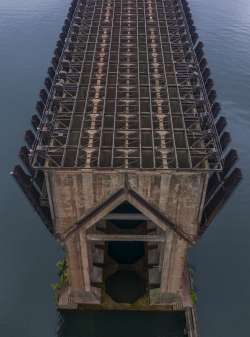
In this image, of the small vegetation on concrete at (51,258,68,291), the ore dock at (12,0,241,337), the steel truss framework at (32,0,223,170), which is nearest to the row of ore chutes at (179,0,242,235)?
the ore dock at (12,0,241,337)

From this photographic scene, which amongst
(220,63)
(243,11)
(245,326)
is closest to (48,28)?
(220,63)

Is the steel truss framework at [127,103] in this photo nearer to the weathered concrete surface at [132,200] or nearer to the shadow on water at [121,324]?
the weathered concrete surface at [132,200]

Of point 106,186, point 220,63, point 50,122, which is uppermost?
point 50,122

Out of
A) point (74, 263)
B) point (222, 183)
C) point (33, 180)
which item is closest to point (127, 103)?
point (33, 180)

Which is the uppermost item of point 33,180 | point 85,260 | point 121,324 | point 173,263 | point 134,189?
point 134,189

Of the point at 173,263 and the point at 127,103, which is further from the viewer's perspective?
the point at 127,103

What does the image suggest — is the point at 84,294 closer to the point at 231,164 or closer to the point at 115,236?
the point at 115,236

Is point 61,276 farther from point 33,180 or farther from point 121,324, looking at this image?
point 33,180
